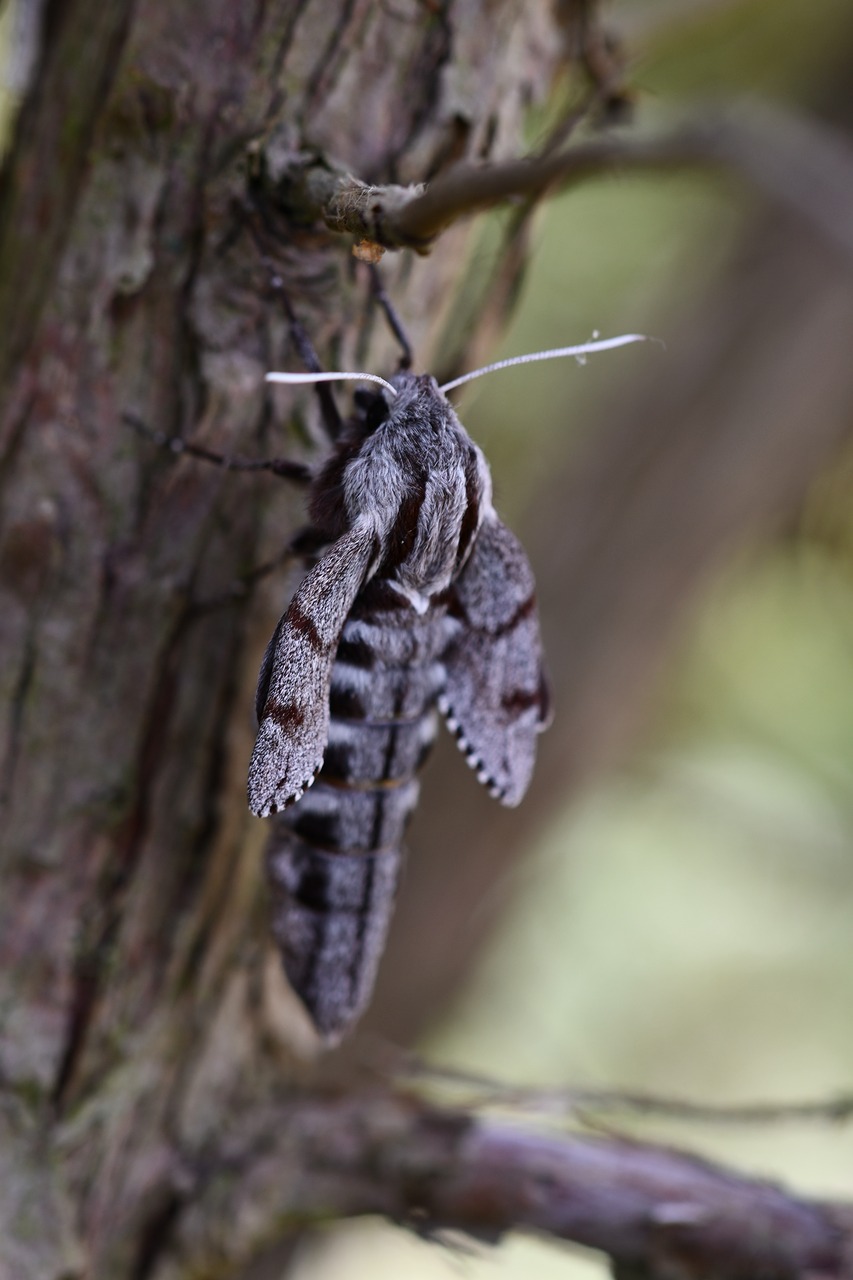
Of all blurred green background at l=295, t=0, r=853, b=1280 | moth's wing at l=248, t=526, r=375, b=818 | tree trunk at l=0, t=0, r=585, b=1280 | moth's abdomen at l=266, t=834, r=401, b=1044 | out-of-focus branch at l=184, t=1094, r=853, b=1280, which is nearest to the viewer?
moth's wing at l=248, t=526, r=375, b=818

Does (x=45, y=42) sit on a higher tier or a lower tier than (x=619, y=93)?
lower

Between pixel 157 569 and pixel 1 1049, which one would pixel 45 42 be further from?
pixel 1 1049

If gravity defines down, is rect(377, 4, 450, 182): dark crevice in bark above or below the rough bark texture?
above

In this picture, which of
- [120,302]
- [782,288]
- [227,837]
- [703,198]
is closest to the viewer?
[120,302]

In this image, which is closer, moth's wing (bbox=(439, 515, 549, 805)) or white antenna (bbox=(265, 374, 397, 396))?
white antenna (bbox=(265, 374, 397, 396))

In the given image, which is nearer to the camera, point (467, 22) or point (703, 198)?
point (467, 22)

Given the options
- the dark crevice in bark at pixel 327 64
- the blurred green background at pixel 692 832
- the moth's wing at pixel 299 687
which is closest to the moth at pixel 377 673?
the moth's wing at pixel 299 687

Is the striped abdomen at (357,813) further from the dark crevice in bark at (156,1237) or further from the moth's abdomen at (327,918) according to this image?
the dark crevice in bark at (156,1237)

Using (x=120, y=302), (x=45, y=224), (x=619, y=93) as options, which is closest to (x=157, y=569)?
(x=120, y=302)

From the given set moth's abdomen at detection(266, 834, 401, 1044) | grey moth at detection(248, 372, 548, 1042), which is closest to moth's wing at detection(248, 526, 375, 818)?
grey moth at detection(248, 372, 548, 1042)

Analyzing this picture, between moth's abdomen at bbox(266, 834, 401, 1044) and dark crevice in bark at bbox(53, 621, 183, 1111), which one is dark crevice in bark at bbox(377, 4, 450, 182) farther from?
moth's abdomen at bbox(266, 834, 401, 1044)
